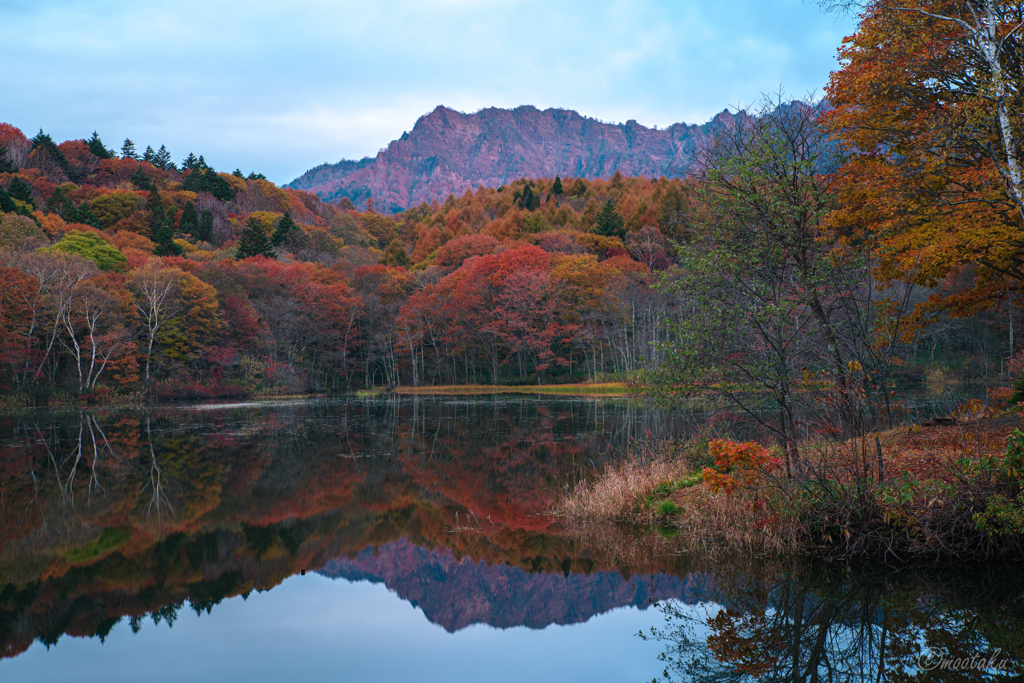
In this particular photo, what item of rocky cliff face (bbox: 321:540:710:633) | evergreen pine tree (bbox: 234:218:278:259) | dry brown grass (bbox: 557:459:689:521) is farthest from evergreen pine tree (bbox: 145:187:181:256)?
rocky cliff face (bbox: 321:540:710:633)

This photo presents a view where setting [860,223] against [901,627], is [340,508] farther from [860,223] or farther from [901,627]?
[860,223]

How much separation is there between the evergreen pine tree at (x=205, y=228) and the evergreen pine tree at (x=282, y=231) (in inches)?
387

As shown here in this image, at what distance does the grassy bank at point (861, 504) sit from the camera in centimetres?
772

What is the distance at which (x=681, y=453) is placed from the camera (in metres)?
13.7

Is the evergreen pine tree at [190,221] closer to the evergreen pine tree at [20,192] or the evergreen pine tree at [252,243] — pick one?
the evergreen pine tree at [252,243]

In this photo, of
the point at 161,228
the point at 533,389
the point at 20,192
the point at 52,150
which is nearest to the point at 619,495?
the point at 533,389

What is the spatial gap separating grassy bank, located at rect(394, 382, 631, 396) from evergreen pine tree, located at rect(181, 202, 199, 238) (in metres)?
46.0

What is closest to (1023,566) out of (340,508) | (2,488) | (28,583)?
(340,508)

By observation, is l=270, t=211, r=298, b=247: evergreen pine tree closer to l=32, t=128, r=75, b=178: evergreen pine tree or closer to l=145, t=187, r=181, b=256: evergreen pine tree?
l=145, t=187, r=181, b=256: evergreen pine tree

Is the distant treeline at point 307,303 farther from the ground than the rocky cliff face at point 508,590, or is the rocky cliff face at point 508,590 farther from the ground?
the distant treeline at point 307,303

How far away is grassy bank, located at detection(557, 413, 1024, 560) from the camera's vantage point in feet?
25.3

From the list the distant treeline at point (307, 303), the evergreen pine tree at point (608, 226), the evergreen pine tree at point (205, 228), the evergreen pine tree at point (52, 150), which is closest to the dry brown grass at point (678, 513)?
the distant treeline at point (307, 303)

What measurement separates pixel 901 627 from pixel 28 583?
436 inches

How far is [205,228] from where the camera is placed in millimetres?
88125
